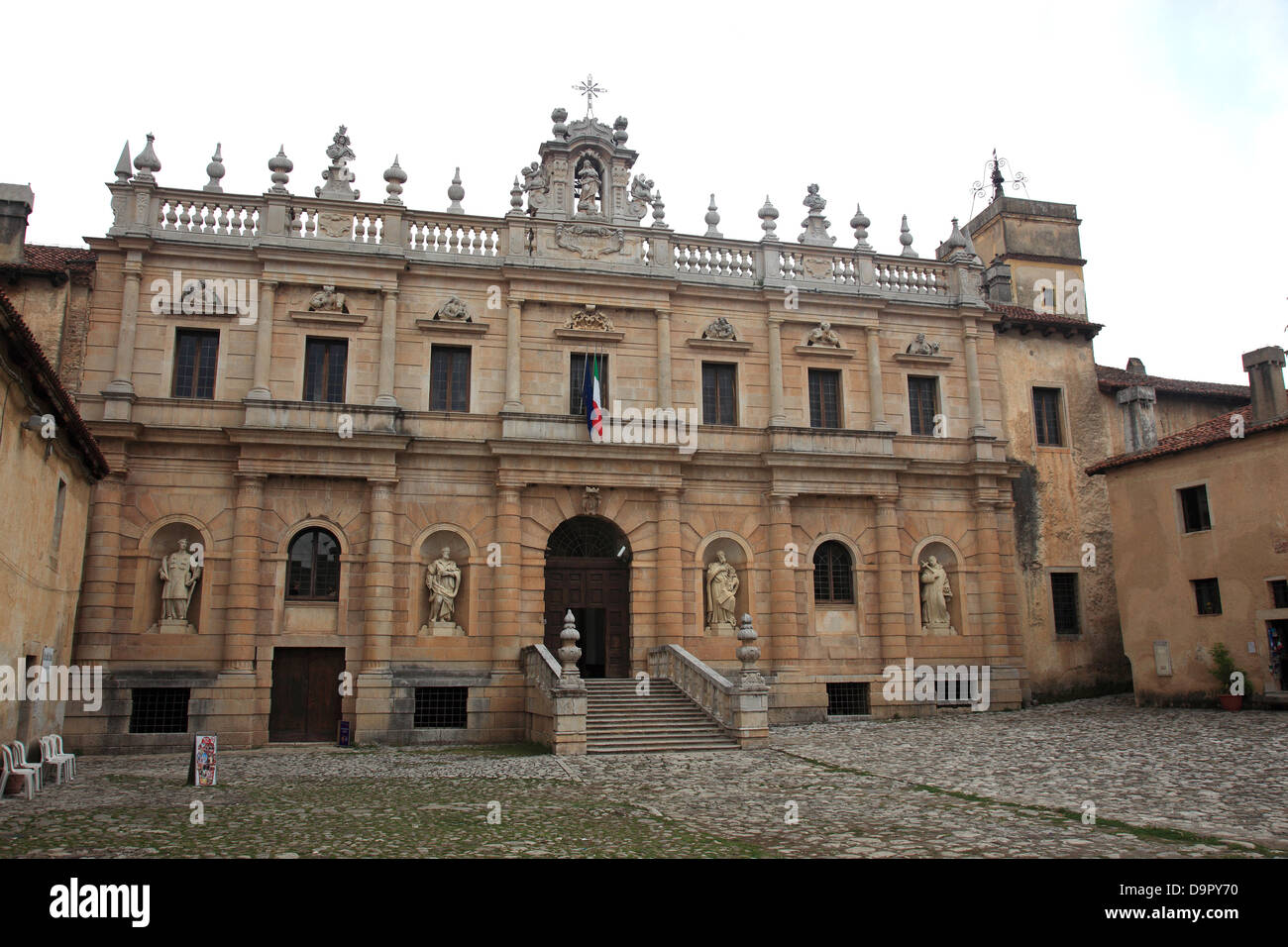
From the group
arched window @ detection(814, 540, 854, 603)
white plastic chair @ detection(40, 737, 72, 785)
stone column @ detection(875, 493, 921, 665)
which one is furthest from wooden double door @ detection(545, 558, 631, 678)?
white plastic chair @ detection(40, 737, 72, 785)

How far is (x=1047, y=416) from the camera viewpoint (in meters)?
30.7

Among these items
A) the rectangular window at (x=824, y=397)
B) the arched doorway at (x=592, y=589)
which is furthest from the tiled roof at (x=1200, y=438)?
the arched doorway at (x=592, y=589)

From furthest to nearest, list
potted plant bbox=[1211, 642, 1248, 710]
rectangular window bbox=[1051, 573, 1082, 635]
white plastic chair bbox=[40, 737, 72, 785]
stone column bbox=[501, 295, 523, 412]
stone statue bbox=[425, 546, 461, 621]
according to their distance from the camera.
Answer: rectangular window bbox=[1051, 573, 1082, 635] < stone column bbox=[501, 295, 523, 412] < stone statue bbox=[425, 546, 461, 621] < potted plant bbox=[1211, 642, 1248, 710] < white plastic chair bbox=[40, 737, 72, 785]

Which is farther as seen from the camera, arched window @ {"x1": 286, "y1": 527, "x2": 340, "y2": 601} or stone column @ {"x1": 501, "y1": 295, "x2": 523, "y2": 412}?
stone column @ {"x1": 501, "y1": 295, "x2": 523, "y2": 412}

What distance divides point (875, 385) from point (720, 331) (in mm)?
5016

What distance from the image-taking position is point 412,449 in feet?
81.8

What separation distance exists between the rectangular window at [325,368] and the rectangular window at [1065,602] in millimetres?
21960

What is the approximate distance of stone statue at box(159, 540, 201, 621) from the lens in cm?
2303

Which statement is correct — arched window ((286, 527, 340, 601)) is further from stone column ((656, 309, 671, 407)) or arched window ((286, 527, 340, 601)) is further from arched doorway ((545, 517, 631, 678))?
stone column ((656, 309, 671, 407))

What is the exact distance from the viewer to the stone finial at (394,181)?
26.3m

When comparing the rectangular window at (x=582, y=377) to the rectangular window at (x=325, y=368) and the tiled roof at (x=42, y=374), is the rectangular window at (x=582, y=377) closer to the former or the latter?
the rectangular window at (x=325, y=368)

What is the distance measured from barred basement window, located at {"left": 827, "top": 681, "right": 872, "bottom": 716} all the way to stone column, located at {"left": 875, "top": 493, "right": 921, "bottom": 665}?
1.10m

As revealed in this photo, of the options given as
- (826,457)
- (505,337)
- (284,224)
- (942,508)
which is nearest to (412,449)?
(505,337)
